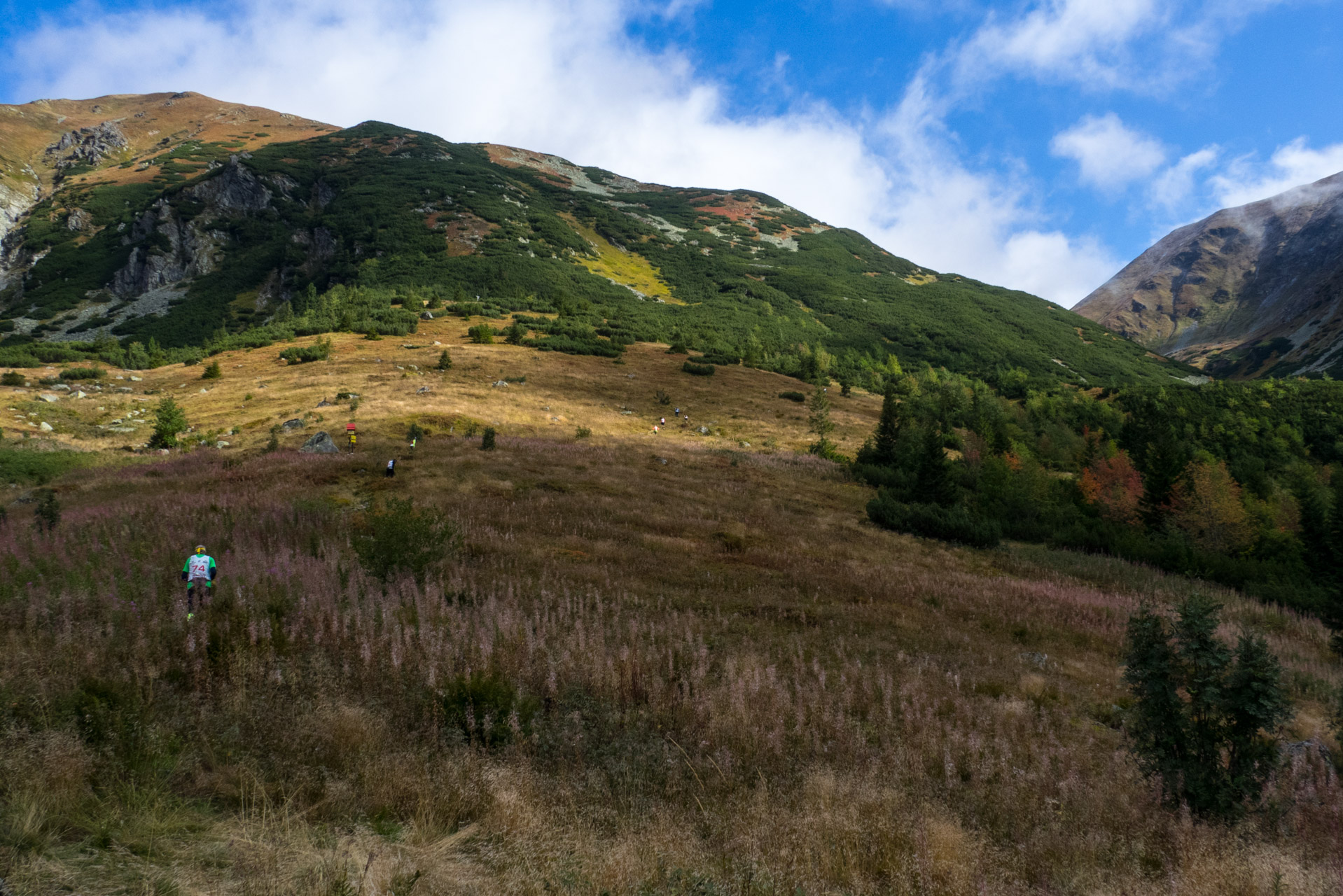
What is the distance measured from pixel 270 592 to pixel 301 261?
361ft

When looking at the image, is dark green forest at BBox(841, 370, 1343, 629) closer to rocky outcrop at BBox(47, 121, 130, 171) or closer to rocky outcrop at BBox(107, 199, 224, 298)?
rocky outcrop at BBox(107, 199, 224, 298)

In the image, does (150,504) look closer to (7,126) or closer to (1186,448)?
(1186,448)

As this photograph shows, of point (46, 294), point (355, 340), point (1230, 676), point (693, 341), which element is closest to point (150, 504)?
point (1230, 676)

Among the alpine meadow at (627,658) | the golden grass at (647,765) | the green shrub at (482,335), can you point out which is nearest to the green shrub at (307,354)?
the alpine meadow at (627,658)

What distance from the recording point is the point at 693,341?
206 feet

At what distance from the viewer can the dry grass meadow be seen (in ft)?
8.05

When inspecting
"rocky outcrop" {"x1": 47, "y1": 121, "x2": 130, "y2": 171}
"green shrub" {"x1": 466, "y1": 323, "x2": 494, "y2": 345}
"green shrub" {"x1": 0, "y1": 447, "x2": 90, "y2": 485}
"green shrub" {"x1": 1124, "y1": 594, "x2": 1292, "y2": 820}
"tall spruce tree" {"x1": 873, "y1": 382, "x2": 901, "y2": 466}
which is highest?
"rocky outcrop" {"x1": 47, "y1": 121, "x2": 130, "y2": 171}

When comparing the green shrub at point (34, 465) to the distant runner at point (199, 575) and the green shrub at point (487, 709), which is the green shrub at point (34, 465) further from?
the green shrub at point (487, 709)

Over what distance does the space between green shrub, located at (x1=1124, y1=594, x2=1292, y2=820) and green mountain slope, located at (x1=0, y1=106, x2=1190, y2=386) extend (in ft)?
165

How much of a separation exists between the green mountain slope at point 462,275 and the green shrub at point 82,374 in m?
18.7

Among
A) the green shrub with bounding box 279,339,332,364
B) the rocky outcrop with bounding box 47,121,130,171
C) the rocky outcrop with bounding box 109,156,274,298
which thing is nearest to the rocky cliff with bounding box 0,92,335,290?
the rocky outcrop with bounding box 47,121,130,171

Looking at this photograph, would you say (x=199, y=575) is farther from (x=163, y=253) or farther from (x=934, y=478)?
(x=163, y=253)

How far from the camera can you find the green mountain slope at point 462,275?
71188 mm

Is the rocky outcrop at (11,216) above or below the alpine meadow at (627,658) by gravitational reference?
above
